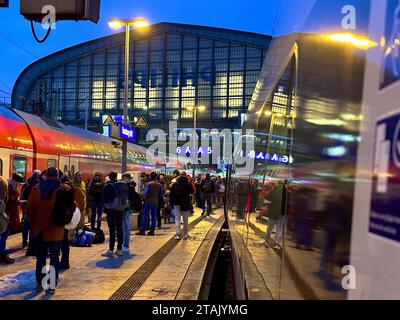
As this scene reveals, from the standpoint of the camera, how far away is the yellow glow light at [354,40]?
148 centimetres

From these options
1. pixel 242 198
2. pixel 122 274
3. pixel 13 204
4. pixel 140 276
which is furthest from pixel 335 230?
pixel 13 204

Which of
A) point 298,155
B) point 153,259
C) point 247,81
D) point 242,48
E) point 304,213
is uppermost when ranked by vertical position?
point 242,48

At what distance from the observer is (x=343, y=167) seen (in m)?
1.63

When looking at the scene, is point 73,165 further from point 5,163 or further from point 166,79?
point 166,79

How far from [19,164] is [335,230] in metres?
12.8

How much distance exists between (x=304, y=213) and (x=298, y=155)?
375 mm

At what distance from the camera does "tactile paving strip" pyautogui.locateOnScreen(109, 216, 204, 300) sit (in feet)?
21.7

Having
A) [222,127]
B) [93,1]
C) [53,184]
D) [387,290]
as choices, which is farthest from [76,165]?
[222,127]

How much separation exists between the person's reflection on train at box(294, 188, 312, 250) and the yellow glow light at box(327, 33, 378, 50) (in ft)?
2.19

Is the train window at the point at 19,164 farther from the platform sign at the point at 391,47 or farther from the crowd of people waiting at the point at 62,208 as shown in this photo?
the platform sign at the point at 391,47

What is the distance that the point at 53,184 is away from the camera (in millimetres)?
6465

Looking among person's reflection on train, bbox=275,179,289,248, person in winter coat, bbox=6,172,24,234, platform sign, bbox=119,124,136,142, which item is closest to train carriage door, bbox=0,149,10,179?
person in winter coat, bbox=6,172,24,234
